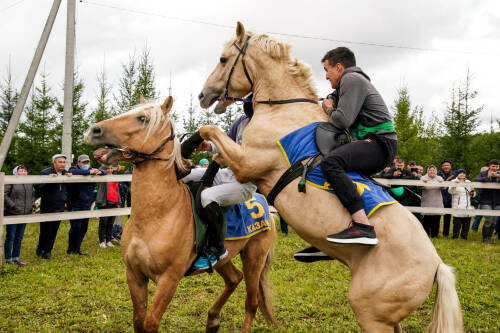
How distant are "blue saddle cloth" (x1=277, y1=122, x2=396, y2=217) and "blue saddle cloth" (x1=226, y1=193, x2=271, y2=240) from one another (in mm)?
1601

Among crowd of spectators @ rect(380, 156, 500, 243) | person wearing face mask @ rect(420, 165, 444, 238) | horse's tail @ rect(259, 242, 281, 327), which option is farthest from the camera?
person wearing face mask @ rect(420, 165, 444, 238)

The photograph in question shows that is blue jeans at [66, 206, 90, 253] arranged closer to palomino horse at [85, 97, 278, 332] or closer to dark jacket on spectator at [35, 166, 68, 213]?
dark jacket on spectator at [35, 166, 68, 213]

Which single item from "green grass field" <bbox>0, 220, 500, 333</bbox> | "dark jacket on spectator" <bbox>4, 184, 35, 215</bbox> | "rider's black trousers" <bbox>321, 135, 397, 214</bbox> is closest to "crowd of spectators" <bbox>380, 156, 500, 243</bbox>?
"green grass field" <bbox>0, 220, 500, 333</bbox>

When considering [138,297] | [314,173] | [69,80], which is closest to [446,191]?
[314,173]

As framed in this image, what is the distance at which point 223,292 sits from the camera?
4777 millimetres

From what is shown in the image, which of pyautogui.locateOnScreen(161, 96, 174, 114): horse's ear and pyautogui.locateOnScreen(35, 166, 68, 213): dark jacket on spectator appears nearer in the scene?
pyautogui.locateOnScreen(161, 96, 174, 114): horse's ear

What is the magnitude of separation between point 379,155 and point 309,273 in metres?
4.91

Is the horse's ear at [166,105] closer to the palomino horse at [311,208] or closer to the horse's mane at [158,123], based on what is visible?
the horse's mane at [158,123]

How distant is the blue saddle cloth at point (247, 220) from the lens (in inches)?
171

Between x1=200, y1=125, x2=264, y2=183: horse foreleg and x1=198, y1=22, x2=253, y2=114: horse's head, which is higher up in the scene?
x1=198, y1=22, x2=253, y2=114: horse's head

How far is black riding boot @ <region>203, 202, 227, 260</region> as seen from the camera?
3.80m

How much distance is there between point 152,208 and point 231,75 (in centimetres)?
141

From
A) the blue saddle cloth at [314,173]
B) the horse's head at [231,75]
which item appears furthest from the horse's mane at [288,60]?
the blue saddle cloth at [314,173]

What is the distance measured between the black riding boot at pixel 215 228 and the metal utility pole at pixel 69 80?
10.6 metres
